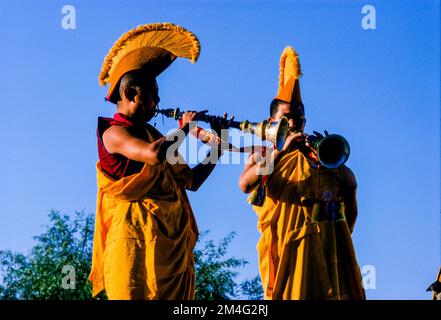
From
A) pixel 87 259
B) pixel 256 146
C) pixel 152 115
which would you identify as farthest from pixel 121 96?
pixel 87 259

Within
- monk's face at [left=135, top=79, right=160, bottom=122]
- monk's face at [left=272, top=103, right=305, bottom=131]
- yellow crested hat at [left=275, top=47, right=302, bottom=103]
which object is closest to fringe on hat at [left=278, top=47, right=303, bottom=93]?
yellow crested hat at [left=275, top=47, right=302, bottom=103]

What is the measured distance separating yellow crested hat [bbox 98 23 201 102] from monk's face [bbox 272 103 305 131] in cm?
110

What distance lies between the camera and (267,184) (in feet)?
36.9

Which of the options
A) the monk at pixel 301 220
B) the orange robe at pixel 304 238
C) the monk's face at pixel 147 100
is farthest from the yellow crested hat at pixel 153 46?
the orange robe at pixel 304 238

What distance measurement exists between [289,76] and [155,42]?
62.1 inches

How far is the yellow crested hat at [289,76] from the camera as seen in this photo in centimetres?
1153

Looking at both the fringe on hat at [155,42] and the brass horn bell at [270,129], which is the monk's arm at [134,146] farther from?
the brass horn bell at [270,129]

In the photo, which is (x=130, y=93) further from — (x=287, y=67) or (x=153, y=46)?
(x=287, y=67)
